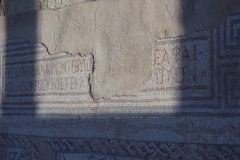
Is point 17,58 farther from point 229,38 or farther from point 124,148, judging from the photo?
point 229,38

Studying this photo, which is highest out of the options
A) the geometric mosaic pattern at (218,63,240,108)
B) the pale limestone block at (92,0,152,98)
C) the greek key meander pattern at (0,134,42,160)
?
the pale limestone block at (92,0,152,98)

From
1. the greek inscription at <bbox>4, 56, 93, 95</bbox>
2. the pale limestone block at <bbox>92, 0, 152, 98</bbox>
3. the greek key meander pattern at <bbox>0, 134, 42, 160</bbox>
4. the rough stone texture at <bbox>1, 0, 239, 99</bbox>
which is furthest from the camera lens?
the greek key meander pattern at <bbox>0, 134, 42, 160</bbox>

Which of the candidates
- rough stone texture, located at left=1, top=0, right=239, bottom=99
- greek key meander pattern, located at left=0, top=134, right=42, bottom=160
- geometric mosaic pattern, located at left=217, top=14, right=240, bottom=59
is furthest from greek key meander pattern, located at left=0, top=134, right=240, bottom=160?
geometric mosaic pattern, located at left=217, top=14, right=240, bottom=59

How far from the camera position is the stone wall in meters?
3.11

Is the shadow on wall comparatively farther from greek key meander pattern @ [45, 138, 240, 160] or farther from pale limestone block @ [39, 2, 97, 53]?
greek key meander pattern @ [45, 138, 240, 160]

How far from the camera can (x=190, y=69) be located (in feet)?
10.6

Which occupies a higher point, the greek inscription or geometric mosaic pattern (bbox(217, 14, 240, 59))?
geometric mosaic pattern (bbox(217, 14, 240, 59))

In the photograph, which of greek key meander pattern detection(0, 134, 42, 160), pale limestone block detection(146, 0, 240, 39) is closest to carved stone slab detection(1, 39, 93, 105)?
greek key meander pattern detection(0, 134, 42, 160)

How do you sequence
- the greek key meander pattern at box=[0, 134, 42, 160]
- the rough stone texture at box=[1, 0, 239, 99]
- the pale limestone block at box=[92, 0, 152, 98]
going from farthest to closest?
1. the greek key meander pattern at box=[0, 134, 42, 160]
2. the pale limestone block at box=[92, 0, 152, 98]
3. the rough stone texture at box=[1, 0, 239, 99]

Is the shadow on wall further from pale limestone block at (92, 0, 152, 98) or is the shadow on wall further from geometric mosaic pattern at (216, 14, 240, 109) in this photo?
geometric mosaic pattern at (216, 14, 240, 109)

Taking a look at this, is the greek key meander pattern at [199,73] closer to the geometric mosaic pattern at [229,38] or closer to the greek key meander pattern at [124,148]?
the geometric mosaic pattern at [229,38]

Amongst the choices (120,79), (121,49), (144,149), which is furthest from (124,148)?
(121,49)

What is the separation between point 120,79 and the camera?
361cm

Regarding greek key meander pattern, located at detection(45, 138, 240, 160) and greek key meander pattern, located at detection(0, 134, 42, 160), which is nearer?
greek key meander pattern, located at detection(45, 138, 240, 160)
